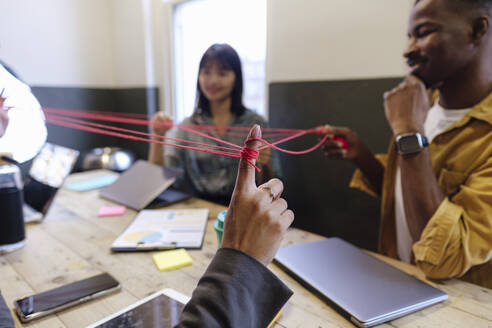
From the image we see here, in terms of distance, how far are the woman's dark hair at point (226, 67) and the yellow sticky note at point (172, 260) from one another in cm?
45

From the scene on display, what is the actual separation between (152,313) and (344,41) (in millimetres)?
1461

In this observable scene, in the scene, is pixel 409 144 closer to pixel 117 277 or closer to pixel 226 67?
pixel 226 67

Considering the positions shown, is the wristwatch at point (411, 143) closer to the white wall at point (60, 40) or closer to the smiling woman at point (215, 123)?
the smiling woman at point (215, 123)

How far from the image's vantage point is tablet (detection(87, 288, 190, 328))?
21.9 inches

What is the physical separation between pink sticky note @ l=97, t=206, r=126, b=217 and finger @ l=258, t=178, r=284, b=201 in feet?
2.74

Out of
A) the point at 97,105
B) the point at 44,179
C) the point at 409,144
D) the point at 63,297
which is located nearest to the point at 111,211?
the point at 44,179

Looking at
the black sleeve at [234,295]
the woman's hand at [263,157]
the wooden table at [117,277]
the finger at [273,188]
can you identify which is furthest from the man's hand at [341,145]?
the black sleeve at [234,295]

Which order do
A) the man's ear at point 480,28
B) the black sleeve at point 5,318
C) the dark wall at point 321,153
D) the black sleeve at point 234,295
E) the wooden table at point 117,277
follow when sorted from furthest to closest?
the dark wall at point 321,153 < the man's ear at point 480,28 < the wooden table at point 117,277 < the black sleeve at point 5,318 < the black sleeve at point 234,295

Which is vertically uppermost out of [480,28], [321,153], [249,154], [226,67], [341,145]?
[480,28]

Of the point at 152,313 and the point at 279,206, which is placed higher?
the point at 279,206

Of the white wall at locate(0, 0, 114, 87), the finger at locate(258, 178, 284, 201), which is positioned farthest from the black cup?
the finger at locate(258, 178, 284, 201)

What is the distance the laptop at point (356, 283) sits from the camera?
1.94 feet

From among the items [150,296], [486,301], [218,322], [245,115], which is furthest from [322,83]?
[218,322]

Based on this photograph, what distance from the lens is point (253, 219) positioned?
1.45 feet
